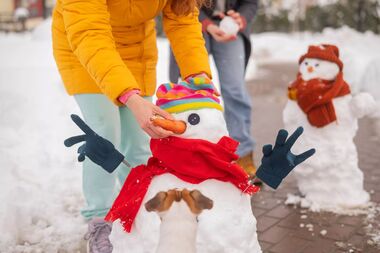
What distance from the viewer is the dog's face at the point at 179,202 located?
1.62 m

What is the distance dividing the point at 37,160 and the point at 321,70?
2239 mm

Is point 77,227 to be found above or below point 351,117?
below

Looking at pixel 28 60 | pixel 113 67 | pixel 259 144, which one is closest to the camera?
pixel 113 67

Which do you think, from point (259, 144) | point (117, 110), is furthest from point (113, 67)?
point (259, 144)

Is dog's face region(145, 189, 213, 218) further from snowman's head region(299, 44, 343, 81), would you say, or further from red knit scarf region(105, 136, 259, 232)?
snowman's head region(299, 44, 343, 81)

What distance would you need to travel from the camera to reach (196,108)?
181 centimetres

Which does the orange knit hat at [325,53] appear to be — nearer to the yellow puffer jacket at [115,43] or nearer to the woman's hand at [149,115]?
the yellow puffer jacket at [115,43]

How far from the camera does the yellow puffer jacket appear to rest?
1882mm

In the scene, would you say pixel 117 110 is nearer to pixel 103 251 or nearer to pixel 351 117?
pixel 103 251

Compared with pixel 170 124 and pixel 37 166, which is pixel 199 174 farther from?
pixel 37 166

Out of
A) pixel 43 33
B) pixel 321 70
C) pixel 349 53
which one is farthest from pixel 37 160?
pixel 43 33

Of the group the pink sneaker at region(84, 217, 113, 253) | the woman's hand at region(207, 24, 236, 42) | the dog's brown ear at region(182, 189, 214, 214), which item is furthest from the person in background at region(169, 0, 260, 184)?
the dog's brown ear at region(182, 189, 214, 214)

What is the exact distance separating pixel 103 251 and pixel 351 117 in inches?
72.7

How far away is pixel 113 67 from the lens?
186 centimetres
